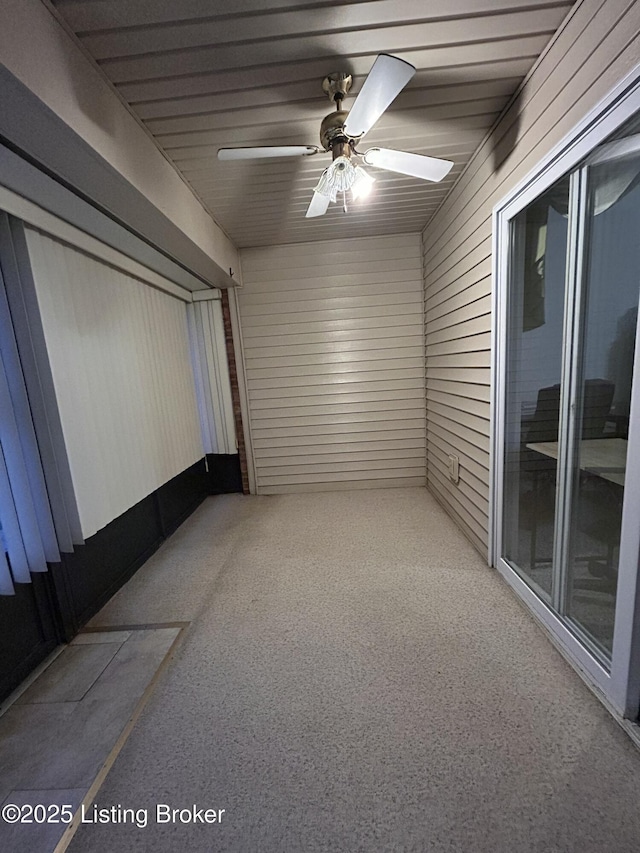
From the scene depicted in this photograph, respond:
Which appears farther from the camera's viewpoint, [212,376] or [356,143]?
[212,376]

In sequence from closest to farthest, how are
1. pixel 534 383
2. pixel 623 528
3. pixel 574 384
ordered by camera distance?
pixel 623 528 → pixel 574 384 → pixel 534 383

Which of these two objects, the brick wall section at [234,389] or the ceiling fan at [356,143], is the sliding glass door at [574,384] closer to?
the ceiling fan at [356,143]

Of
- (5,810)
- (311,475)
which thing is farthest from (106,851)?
(311,475)

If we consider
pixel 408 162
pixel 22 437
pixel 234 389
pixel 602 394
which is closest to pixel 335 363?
pixel 234 389

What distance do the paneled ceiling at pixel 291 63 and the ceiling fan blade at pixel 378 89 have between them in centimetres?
25

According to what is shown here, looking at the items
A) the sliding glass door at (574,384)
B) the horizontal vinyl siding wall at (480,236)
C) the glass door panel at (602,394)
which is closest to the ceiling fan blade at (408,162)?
the horizontal vinyl siding wall at (480,236)

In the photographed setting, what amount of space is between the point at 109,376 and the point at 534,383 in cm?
262

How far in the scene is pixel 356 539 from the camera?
2.84 metres

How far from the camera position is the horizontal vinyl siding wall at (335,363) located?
3609 millimetres

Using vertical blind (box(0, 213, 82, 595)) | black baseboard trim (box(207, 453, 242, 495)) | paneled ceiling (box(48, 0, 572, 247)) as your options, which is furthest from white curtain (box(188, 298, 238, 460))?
vertical blind (box(0, 213, 82, 595))

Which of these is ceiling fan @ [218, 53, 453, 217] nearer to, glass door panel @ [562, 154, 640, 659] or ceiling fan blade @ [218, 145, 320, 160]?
ceiling fan blade @ [218, 145, 320, 160]

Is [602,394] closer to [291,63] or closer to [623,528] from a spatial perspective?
[623,528]

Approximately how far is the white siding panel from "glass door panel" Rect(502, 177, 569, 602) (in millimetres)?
2503

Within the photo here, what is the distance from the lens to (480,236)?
2.23 m
